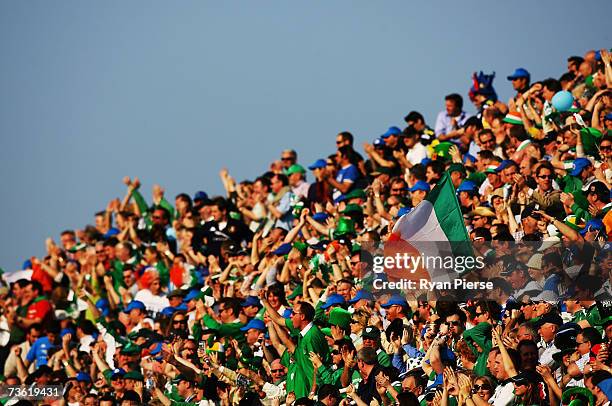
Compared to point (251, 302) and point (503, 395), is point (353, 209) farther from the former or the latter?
point (503, 395)

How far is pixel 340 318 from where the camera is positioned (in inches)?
728

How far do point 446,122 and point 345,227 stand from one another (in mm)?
3307

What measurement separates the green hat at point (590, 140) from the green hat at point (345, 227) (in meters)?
3.61

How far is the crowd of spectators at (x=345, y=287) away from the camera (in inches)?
637

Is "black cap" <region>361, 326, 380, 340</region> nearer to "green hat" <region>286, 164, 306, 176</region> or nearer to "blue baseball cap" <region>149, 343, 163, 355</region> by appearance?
"blue baseball cap" <region>149, 343, 163, 355</region>

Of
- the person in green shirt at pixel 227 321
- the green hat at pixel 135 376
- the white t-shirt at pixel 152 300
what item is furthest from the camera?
the white t-shirt at pixel 152 300

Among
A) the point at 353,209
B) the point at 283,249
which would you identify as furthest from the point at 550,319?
the point at 283,249

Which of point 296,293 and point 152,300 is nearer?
point 296,293

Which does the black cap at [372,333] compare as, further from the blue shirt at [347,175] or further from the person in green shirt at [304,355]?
the blue shirt at [347,175]

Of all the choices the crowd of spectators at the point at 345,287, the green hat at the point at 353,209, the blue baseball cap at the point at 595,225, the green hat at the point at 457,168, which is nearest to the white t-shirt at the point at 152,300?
the crowd of spectators at the point at 345,287

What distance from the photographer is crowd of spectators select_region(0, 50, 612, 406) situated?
1619 cm

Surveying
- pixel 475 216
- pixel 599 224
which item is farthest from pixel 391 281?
pixel 599 224

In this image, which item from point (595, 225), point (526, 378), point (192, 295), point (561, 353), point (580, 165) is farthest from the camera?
point (192, 295)

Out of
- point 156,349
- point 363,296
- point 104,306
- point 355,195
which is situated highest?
point 355,195
